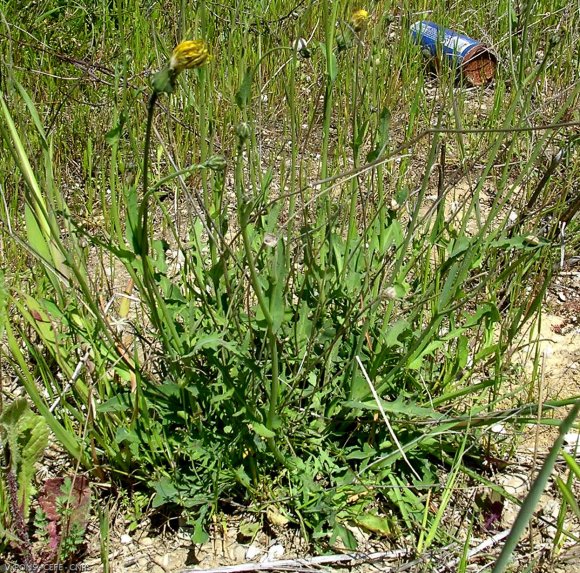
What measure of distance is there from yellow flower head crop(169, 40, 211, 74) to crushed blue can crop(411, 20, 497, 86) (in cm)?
248

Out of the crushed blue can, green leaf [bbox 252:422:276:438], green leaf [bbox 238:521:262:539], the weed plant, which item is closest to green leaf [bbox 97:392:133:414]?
the weed plant

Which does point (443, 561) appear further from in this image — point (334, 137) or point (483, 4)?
point (483, 4)

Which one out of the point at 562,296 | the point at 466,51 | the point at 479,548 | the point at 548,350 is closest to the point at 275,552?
the point at 479,548

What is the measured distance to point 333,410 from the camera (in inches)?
68.0

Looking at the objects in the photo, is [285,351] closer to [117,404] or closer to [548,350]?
[117,404]

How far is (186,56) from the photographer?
1070mm

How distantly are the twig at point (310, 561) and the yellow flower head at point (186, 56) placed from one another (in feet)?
3.56

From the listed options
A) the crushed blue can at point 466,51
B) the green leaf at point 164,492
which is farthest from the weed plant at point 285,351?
the crushed blue can at point 466,51

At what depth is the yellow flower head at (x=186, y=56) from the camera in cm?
106

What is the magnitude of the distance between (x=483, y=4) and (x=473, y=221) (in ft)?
5.11

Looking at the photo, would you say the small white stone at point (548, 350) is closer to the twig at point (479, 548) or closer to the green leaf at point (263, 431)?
the twig at point (479, 548)

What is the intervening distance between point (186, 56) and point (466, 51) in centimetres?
269

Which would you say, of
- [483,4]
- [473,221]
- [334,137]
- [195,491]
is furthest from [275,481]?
[483,4]

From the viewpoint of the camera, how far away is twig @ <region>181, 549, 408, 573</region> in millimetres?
1541
